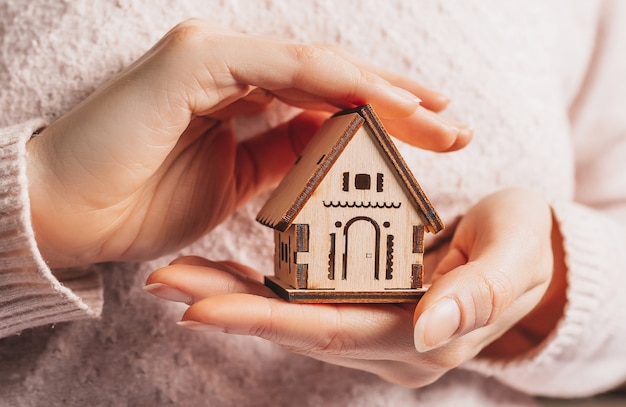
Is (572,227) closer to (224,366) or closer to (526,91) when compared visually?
(526,91)

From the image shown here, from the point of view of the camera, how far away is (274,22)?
2.67ft

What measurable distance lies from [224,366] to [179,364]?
2.2 inches

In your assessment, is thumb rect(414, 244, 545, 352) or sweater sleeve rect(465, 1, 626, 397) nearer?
thumb rect(414, 244, 545, 352)

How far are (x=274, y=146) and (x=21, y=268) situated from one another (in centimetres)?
35

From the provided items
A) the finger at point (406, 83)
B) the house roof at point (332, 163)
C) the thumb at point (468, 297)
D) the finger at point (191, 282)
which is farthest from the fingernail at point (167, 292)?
the finger at point (406, 83)

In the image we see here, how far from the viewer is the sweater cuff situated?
827mm

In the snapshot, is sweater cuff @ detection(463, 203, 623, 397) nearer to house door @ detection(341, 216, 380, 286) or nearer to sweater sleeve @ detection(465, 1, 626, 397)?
sweater sleeve @ detection(465, 1, 626, 397)

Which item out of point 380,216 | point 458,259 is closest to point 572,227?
point 458,259

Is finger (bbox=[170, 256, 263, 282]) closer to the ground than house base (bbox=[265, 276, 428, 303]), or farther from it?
farther from it

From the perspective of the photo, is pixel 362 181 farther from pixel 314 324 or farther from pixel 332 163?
pixel 314 324

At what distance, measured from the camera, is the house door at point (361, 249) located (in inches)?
25.6

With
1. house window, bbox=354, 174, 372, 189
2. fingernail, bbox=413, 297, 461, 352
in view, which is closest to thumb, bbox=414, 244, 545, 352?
fingernail, bbox=413, 297, 461, 352

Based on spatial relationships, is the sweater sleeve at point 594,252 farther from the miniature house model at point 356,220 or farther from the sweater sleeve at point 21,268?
the sweater sleeve at point 21,268

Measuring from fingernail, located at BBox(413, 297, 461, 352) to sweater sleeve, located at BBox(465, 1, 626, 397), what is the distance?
0.99ft
